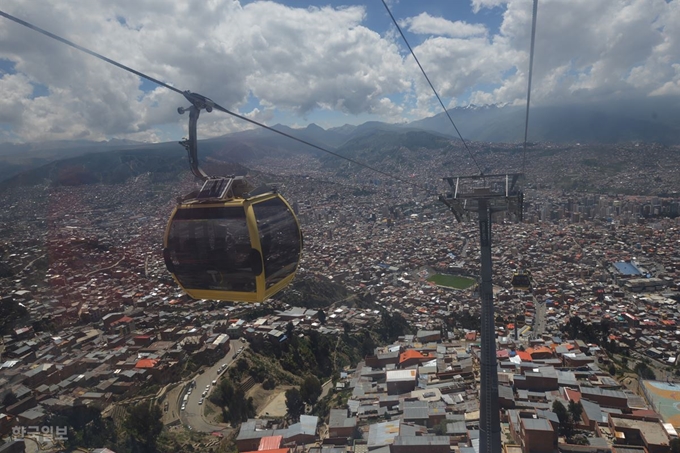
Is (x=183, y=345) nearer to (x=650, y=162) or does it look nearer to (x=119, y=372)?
(x=119, y=372)

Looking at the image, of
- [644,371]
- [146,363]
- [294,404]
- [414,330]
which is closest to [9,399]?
[146,363]

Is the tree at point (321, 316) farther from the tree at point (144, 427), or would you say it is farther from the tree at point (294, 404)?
the tree at point (144, 427)

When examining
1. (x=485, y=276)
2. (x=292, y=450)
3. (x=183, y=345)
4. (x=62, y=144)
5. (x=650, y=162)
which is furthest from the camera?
(x=62, y=144)

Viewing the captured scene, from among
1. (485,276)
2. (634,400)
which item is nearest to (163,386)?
(485,276)

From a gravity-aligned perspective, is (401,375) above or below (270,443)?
below

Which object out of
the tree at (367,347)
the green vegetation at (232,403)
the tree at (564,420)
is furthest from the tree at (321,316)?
the tree at (564,420)

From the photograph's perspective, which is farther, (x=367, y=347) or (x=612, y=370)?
(x=367, y=347)

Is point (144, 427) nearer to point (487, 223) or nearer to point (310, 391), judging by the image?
point (310, 391)
